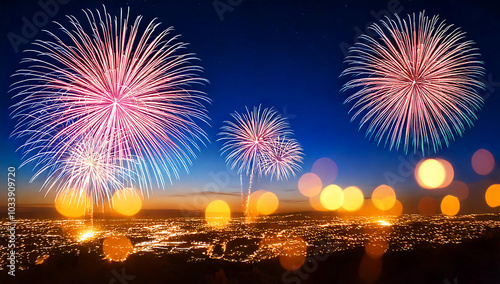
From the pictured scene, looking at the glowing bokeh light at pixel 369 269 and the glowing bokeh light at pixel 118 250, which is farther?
the glowing bokeh light at pixel 118 250

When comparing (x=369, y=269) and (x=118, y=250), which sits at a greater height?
(x=369, y=269)

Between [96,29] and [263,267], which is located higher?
[96,29]

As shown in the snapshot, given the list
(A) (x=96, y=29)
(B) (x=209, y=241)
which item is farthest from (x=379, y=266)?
(B) (x=209, y=241)

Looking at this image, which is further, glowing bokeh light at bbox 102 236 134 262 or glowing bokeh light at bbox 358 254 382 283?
glowing bokeh light at bbox 102 236 134 262

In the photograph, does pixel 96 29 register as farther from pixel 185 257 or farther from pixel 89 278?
pixel 185 257

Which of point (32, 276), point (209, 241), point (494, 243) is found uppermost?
point (494, 243)

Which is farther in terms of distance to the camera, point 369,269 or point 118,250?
point 118,250

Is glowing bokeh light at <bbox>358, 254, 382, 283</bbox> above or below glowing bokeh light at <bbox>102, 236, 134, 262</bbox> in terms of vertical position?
above

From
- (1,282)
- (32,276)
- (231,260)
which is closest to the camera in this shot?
(1,282)

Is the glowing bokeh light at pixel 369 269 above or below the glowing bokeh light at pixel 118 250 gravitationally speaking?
above

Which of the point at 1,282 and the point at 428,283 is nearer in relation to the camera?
the point at 428,283

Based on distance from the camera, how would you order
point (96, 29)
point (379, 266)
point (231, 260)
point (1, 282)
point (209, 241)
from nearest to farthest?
point (96, 29)
point (1, 282)
point (379, 266)
point (231, 260)
point (209, 241)
